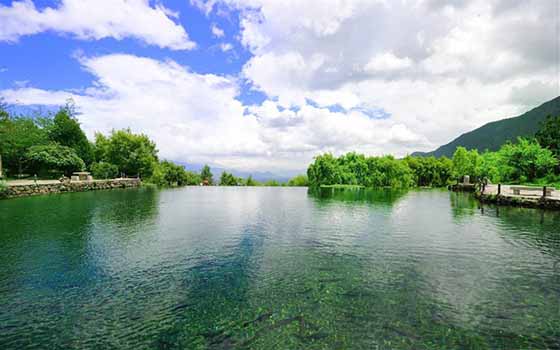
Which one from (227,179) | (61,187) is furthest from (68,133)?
(227,179)

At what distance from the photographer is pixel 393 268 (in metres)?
11.0

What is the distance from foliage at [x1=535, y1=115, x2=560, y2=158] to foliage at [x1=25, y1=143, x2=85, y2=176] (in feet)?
283

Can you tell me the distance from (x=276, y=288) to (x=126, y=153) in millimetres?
72790

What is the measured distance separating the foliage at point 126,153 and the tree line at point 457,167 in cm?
4640

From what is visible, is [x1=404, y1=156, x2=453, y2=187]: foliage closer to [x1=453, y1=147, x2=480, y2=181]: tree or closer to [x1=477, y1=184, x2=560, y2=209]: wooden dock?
[x1=453, y1=147, x2=480, y2=181]: tree

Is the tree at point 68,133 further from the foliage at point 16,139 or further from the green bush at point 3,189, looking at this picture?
the green bush at point 3,189

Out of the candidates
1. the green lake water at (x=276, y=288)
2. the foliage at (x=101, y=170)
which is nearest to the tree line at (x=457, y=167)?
the green lake water at (x=276, y=288)

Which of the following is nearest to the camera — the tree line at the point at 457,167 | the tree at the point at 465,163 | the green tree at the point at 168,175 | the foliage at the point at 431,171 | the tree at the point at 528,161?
the tree at the point at 528,161

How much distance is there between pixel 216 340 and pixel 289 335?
1.71 meters

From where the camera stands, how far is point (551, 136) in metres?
47.6

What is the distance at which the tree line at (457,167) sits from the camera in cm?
4272

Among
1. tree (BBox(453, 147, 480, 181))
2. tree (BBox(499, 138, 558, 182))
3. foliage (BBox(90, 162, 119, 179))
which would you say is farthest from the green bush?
tree (BBox(453, 147, 480, 181))

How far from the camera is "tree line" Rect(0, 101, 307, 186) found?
49.0 m

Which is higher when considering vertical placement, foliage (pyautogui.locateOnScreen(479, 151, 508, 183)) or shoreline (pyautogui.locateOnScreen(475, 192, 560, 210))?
foliage (pyautogui.locateOnScreen(479, 151, 508, 183))
